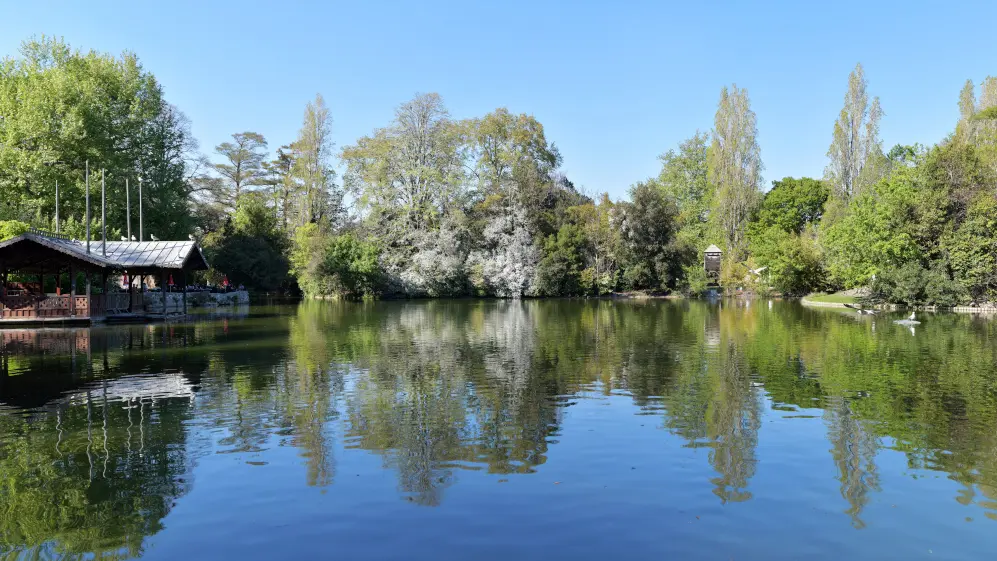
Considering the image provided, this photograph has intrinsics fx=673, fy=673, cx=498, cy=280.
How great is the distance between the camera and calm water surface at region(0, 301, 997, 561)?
713 centimetres

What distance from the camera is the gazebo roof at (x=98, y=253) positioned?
1166 inches

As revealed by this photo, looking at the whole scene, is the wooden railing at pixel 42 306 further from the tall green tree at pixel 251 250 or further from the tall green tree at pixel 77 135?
the tall green tree at pixel 251 250

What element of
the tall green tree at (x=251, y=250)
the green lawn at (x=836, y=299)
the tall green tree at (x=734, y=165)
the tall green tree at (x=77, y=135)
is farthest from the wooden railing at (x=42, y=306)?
Result: the tall green tree at (x=734, y=165)

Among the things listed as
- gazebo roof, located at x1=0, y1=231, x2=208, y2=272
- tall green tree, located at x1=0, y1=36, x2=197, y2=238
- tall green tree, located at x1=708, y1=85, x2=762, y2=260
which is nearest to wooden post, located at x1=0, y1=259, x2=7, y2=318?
gazebo roof, located at x1=0, y1=231, x2=208, y2=272

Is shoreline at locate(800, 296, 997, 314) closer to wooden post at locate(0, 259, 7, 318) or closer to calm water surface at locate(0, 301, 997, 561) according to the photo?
calm water surface at locate(0, 301, 997, 561)

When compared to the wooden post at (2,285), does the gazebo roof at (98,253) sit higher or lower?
higher

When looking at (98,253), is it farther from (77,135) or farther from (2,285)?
(77,135)

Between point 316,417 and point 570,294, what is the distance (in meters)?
56.1

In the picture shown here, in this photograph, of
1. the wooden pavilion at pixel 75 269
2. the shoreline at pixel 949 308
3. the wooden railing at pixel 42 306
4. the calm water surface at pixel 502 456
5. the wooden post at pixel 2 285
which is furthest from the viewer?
the shoreline at pixel 949 308

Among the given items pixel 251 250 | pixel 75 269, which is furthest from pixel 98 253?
pixel 251 250

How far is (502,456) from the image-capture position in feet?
33.0

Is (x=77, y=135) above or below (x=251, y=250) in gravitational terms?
above

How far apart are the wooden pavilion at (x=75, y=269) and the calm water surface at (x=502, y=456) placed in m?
12.3

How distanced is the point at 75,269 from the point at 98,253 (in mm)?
4089
